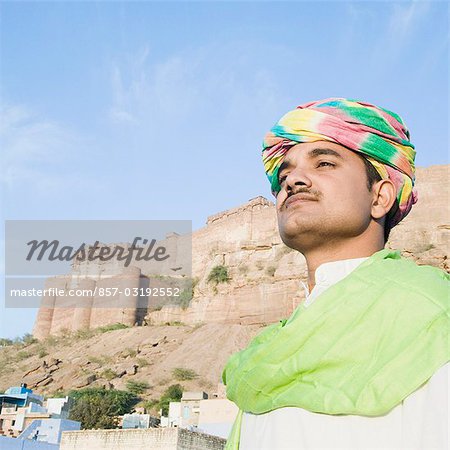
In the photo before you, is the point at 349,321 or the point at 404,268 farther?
the point at 404,268

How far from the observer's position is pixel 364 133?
70.9 inches

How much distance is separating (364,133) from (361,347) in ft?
2.36

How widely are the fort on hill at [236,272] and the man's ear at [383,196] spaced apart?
28.4 m

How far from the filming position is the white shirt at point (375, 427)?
4.00ft

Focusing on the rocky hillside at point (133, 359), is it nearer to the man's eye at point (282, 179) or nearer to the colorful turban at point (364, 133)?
the man's eye at point (282, 179)

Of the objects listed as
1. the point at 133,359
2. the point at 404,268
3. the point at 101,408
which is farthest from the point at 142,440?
the point at 133,359

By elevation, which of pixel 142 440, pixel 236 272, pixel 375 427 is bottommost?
pixel 375 427

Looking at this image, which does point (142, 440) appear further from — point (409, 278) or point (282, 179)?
point (409, 278)

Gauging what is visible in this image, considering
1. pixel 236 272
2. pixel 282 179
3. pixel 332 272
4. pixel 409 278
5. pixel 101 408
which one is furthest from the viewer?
pixel 236 272

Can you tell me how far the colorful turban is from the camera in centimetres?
180

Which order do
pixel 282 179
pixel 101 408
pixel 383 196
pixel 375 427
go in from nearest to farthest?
pixel 375 427, pixel 383 196, pixel 282 179, pixel 101 408

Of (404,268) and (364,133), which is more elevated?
(364,133)

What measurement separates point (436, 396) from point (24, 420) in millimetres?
20429

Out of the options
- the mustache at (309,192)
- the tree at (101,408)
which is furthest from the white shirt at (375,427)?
the tree at (101,408)
